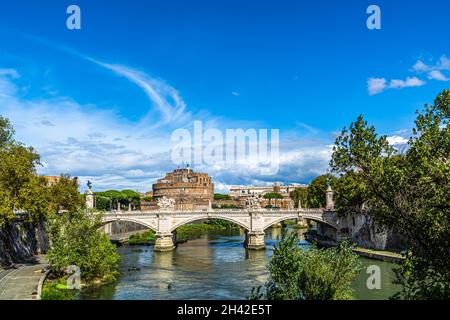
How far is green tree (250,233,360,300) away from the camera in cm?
1932

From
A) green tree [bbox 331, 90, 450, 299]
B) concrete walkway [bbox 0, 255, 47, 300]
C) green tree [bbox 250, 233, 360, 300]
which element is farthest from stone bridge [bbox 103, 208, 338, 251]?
green tree [bbox 331, 90, 450, 299]

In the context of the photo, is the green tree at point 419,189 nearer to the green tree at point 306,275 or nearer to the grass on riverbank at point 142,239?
the green tree at point 306,275

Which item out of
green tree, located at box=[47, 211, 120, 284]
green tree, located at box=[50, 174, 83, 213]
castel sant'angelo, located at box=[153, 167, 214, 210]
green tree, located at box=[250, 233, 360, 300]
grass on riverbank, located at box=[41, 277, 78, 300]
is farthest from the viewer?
castel sant'angelo, located at box=[153, 167, 214, 210]

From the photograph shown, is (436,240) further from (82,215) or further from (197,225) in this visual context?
(197,225)

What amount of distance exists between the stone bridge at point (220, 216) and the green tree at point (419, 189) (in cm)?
4169

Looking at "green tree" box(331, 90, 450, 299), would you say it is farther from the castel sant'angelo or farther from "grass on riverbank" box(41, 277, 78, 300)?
the castel sant'angelo

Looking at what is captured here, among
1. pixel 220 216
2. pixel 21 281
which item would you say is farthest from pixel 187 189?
pixel 21 281

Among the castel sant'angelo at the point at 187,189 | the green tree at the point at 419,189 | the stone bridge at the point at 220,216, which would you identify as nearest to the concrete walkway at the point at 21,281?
the green tree at the point at 419,189

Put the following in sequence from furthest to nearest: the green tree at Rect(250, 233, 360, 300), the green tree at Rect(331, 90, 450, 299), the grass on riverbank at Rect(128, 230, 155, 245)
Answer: the grass on riverbank at Rect(128, 230, 155, 245) < the green tree at Rect(250, 233, 360, 300) < the green tree at Rect(331, 90, 450, 299)

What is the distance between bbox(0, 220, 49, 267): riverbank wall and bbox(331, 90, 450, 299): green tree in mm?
27794

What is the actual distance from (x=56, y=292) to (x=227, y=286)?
1201 centimetres

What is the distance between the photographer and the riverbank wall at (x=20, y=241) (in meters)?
35.2

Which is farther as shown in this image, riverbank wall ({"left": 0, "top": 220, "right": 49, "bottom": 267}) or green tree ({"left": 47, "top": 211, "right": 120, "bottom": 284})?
riverbank wall ({"left": 0, "top": 220, "right": 49, "bottom": 267})
